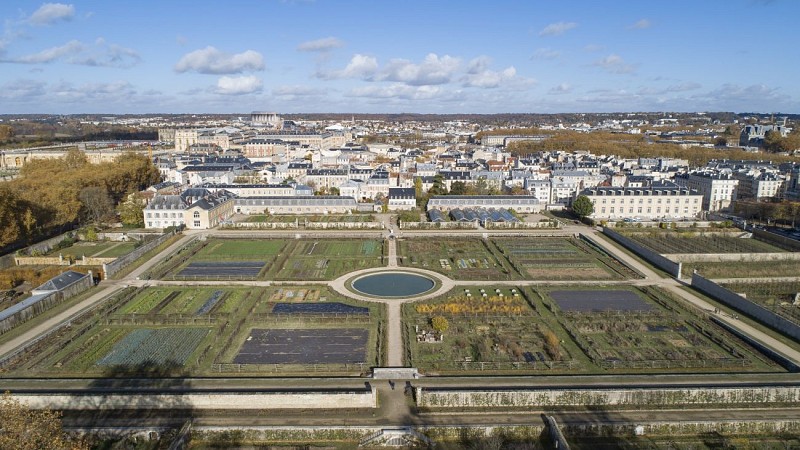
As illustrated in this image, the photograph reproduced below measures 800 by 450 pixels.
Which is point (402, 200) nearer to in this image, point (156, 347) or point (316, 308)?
point (316, 308)

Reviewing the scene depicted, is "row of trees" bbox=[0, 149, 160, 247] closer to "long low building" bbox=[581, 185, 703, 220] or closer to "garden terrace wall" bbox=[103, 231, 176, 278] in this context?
"garden terrace wall" bbox=[103, 231, 176, 278]

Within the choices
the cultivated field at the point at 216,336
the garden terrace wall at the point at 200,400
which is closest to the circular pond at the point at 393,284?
the cultivated field at the point at 216,336

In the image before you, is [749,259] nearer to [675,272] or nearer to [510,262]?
[675,272]

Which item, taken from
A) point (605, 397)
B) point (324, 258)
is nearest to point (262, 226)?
point (324, 258)

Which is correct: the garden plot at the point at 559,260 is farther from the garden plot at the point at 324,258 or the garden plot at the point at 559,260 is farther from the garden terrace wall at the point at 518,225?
the garden plot at the point at 324,258

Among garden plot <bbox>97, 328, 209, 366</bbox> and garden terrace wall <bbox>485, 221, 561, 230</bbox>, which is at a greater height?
garden terrace wall <bbox>485, 221, 561, 230</bbox>

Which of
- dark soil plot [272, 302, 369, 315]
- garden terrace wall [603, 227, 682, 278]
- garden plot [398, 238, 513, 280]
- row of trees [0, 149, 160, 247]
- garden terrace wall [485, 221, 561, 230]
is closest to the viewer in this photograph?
dark soil plot [272, 302, 369, 315]

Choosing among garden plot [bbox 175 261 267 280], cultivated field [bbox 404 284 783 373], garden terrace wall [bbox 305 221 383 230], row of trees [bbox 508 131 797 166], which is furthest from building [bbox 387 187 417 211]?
row of trees [bbox 508 131 797 166]
